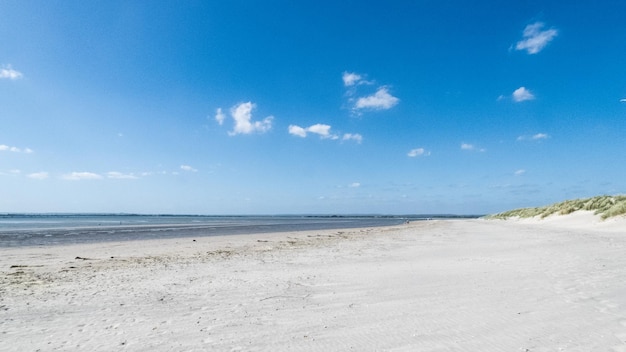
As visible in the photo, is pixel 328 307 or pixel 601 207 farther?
pixel 601 207

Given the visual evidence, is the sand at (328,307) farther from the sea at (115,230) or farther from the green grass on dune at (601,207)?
the green grass on dune at (601,207)

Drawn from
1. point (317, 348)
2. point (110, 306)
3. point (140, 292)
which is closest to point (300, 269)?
point (140, 292)

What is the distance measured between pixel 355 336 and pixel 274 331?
3.92 feet

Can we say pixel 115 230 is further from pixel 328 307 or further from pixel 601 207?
pixel 601 207

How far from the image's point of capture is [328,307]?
20.5 feet

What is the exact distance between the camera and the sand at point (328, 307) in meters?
4.56

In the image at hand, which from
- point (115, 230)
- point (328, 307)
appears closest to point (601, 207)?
point (328, 307)

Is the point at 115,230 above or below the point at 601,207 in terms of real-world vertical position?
below

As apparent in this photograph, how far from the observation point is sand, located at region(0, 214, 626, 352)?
15.0 feet

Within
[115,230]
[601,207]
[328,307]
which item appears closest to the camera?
[328,307]

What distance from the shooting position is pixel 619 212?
80.0 feet

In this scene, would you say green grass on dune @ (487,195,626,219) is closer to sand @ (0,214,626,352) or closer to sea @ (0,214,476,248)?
sand @ (0,214,626,352)

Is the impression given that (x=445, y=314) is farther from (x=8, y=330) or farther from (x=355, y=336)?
(x=8, y=330)

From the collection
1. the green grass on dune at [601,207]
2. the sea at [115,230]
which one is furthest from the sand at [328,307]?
the green grass on dune at [601,207]
